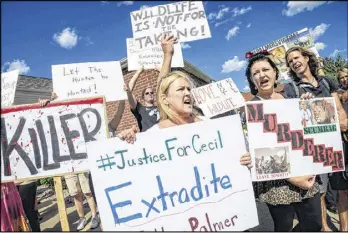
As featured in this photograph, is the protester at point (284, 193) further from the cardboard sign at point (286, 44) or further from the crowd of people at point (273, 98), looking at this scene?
the cardboard sign at point (286, 44)

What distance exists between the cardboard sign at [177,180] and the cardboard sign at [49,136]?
0.61 meters

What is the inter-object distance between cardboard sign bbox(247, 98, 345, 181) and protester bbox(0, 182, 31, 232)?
6.88 feet

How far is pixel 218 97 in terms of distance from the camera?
4.85m

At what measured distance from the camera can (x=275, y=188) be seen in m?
2.24

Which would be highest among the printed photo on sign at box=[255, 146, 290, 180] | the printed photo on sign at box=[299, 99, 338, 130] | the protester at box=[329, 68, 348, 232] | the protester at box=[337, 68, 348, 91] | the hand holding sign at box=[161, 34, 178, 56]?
Answer: the hand holding sign at box=[161, 34, 178, 56]

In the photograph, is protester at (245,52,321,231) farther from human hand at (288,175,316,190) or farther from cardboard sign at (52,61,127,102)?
cardboard sign at (52,61,127,102)

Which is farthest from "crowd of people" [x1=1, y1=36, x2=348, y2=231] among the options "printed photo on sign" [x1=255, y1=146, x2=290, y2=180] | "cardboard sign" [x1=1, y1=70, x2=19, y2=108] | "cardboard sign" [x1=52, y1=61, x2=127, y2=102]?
"cardboard sign" [x1=52, y1=61, x2=127, y2=102]

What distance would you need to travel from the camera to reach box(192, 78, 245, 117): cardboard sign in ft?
15.8

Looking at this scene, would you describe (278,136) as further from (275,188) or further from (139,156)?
(139,156)

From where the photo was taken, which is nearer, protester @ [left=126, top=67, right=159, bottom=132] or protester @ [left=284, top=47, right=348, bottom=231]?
protester @ [left=284, top=47, right=348, bottom=231]

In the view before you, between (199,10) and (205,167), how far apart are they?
6.87 ft

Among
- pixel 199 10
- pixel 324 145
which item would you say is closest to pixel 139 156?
pixel 324 145

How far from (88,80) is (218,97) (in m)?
2.24

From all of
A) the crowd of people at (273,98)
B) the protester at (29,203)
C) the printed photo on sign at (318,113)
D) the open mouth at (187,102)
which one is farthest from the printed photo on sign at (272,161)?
the protester at (29,203)
